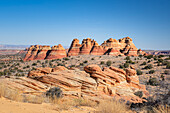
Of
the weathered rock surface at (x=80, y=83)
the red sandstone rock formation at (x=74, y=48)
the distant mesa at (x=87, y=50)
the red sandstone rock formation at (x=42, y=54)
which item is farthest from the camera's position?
the red sandstone rock formation at (x=74, y=48)

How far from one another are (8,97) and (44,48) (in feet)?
194

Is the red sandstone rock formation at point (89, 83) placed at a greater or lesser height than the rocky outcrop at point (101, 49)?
lesser

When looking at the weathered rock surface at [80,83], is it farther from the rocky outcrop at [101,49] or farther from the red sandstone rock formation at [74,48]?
the red sandstone rock formation at [74,48]

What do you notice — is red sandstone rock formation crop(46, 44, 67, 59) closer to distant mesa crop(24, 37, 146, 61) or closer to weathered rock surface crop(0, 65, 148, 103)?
distant mesa crop(24, 37, 146, 61)

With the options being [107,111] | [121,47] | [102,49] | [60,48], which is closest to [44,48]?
[60,48]

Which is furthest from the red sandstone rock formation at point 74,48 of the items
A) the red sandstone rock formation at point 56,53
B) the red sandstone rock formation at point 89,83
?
the red sandstone rock formation at point 89,83

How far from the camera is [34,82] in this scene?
9500 millimetres

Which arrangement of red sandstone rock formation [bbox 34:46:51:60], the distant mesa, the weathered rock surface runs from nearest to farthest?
the weathered rock surface → the distant mesa → red sandstone rock formation [bbox 34:46:51:60]

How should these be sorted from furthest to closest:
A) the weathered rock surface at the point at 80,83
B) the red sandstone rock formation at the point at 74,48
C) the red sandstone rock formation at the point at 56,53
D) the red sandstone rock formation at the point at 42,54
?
1. the red sandstone rock formation at the point at 74,48
2. the red sandstone rock formation at the point at 42,54
3. the red sandstone rock formation at the point at 56,53
4. the weathered rock surface at the point at 80,83

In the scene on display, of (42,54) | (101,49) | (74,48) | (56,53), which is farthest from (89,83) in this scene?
(42,54)

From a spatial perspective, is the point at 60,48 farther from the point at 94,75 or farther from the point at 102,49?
the point at 94,75

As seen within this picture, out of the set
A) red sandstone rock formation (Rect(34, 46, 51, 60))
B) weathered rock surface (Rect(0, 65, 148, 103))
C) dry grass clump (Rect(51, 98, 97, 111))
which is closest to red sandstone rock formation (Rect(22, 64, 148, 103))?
weathered rock surface (Rect(0, 65, 148, 103))

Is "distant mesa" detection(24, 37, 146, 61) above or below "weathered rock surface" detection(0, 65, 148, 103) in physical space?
above

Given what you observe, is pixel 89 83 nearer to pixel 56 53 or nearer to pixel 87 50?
pixel 56 53
